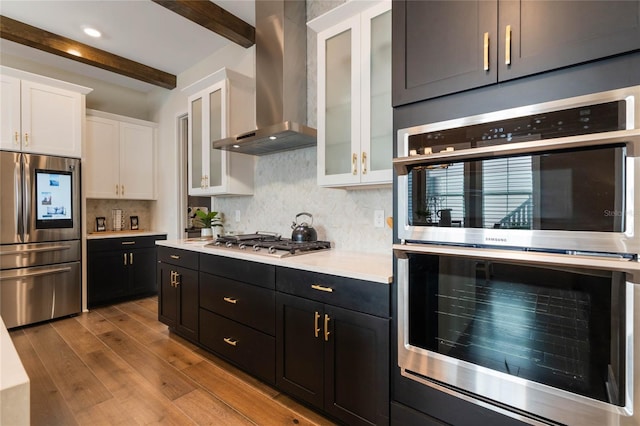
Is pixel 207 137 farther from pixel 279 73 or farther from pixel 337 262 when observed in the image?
pixel 337 262

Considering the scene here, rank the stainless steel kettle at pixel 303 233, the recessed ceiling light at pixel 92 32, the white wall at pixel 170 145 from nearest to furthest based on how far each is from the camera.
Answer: the stainless steel kettle at pixel 303 233
the recessed ceiling light at pixel 92 32
the white wall at pixel 170 145

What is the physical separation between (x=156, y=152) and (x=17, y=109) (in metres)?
1.61

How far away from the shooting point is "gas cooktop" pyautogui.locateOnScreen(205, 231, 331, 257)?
2.14m

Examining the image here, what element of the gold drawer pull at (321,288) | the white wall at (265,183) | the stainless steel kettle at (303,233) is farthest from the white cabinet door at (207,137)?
the gold drawer pull at (321,288)

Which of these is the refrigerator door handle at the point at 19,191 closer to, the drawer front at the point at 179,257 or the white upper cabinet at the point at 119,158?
the white upper cabinet at the point at 119,158

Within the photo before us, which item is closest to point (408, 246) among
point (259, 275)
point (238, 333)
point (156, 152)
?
point (259, 275)

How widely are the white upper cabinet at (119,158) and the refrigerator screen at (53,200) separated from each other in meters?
0.30

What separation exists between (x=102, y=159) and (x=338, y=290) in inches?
159

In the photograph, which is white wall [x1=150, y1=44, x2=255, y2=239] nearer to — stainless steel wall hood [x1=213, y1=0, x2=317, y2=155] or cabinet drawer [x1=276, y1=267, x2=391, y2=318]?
stainless steel wall hood [x1=213, y1=0, x2=317, y2=155]

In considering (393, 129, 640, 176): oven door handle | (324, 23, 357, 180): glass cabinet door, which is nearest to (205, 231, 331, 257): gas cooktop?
(324, 23, 357, 180): glass cabinet door

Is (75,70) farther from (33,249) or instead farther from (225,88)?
(225,88)

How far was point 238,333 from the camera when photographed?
223cm

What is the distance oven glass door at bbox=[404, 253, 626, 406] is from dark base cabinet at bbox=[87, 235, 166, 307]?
396 centimetres

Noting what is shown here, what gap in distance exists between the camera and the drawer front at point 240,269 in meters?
2.02
